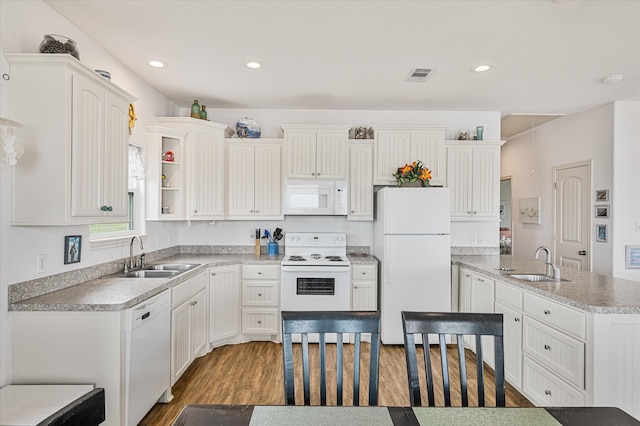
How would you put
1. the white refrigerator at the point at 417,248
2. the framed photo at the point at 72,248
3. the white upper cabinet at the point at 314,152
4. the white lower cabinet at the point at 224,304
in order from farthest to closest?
the white upper cabinet at the point at 314,152
the white refrigerator at the point at 417,248
the white lower cabinet at the point at 224,304
the framed photo at the point at 72,248

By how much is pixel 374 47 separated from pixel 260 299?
266 cm

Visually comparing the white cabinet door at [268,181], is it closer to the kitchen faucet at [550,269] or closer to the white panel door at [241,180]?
the white panel door at [241,180]

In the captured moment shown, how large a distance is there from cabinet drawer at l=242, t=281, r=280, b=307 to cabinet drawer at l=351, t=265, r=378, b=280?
85 centimetres

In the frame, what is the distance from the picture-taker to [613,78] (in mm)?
3082

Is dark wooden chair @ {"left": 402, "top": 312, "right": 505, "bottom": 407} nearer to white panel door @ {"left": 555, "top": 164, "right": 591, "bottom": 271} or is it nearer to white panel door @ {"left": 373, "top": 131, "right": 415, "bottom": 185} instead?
white panel door @ {"left": 373, "top": 131, "right": 415, "bottom": 185}

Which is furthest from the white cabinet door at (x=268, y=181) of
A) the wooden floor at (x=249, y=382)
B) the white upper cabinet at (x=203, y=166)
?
the wooden floor at (x=249, y=382)

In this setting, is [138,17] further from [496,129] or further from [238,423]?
[496,129]

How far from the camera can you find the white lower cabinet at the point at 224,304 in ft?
11.1

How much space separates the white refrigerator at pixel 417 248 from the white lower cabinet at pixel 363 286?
0.17 metres

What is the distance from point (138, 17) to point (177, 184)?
1.72 meters

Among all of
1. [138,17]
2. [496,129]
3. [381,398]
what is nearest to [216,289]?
[381,398]

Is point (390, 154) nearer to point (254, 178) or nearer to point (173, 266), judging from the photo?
point (254, 178)

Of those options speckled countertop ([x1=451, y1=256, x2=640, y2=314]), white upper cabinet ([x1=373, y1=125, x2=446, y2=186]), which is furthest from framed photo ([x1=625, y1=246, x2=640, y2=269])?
white upper cabinet ([x1=373, y1=125, x2=446, y2=186])

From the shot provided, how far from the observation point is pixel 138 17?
2182 mm
